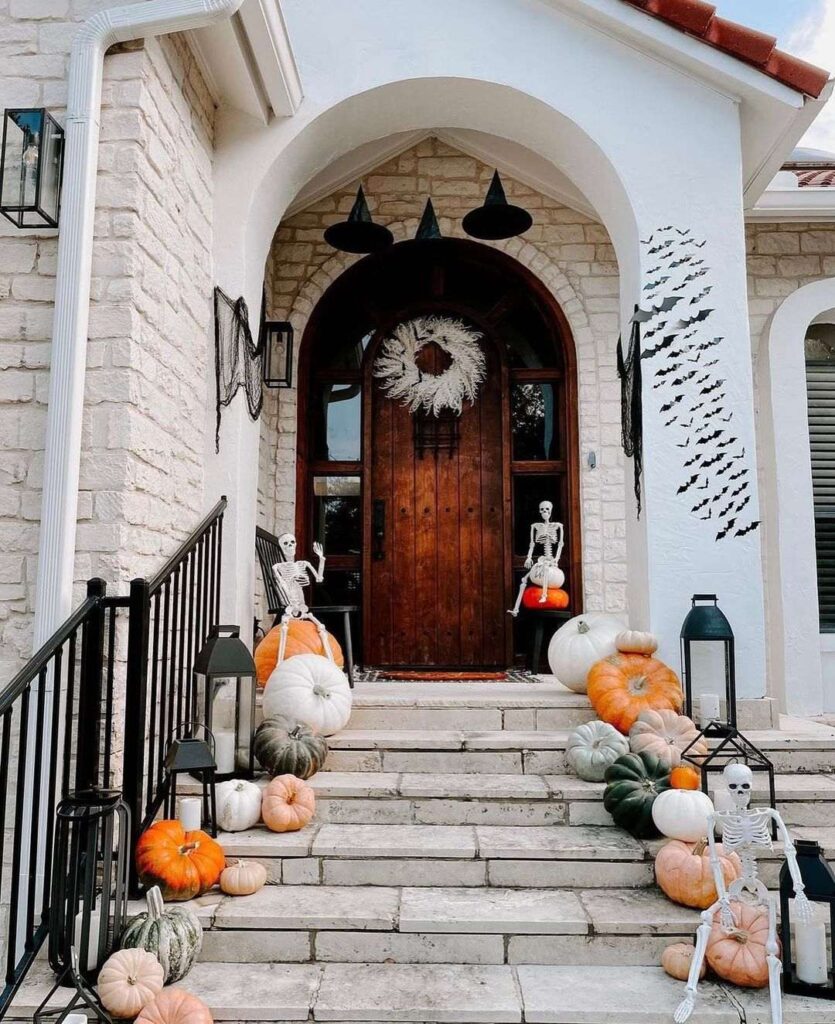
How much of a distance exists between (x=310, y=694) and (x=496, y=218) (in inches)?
120

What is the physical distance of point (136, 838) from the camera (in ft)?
10.1

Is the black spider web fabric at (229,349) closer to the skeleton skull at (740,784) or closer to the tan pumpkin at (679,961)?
the skeleton skull at (740,784)

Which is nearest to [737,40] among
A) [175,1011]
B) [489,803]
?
[489,803]

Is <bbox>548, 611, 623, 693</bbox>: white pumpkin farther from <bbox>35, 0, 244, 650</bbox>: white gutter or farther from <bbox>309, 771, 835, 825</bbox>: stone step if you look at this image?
<bbox>35, 0, 244, 650</bbox>: white gutter

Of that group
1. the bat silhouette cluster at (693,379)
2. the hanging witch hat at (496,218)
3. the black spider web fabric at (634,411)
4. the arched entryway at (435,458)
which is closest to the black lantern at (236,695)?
the black spider web fabric at (634,411)

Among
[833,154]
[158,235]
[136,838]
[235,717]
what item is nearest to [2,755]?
[136,838]

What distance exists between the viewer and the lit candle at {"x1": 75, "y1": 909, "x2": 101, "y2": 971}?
8.45ft

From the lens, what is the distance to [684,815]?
3.10 meters

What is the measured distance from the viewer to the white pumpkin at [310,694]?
379 cm

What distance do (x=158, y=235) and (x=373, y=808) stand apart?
8.59 feet

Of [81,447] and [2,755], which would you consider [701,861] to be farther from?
[81,447]

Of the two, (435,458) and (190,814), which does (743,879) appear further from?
(435,458)

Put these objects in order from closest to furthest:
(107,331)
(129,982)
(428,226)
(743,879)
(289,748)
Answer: (129,982)
(743,879)
(107,331)
(289,748)
(428,226)

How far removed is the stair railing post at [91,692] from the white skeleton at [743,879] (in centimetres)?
207
